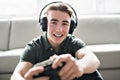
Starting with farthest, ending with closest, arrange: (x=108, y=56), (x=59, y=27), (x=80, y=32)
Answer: (x=80, y=32) → (x=108, y=56) → (x=59, y=27)

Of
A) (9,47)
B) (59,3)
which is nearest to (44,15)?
(59,3)

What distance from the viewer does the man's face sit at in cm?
119

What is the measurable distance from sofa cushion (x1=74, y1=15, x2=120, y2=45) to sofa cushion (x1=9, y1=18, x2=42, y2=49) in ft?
1.60

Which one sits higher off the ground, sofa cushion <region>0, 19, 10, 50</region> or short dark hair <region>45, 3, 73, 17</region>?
short dark hair <region>45, 3, 73, 17</region>

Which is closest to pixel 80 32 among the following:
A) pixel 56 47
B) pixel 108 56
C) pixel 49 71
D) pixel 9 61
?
pixel 108 56

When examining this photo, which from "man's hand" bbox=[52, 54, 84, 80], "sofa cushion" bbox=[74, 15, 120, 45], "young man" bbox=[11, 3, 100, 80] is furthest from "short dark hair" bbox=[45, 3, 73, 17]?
"sofa cushion" bbox=[74, 15, 120, 45]

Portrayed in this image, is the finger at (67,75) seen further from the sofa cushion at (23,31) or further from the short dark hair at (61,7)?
the sofa cushion at (23,31)

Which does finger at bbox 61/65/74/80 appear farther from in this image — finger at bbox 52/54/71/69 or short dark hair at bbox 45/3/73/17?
short dark hair at bbox 45/3/73/17

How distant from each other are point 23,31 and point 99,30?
890 mm

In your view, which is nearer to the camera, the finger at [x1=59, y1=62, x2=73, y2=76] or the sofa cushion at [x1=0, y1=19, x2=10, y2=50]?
the finger at [x1=59, y1=62, x2=73, y2=76]

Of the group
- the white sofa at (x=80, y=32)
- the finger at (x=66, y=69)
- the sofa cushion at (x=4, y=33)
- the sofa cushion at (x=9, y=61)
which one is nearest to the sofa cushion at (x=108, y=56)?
the white sofa at (x=80, y=32)

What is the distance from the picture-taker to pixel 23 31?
9.20ft

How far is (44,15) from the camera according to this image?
1306 millimetres

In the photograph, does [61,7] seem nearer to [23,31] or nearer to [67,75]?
[67,75]
